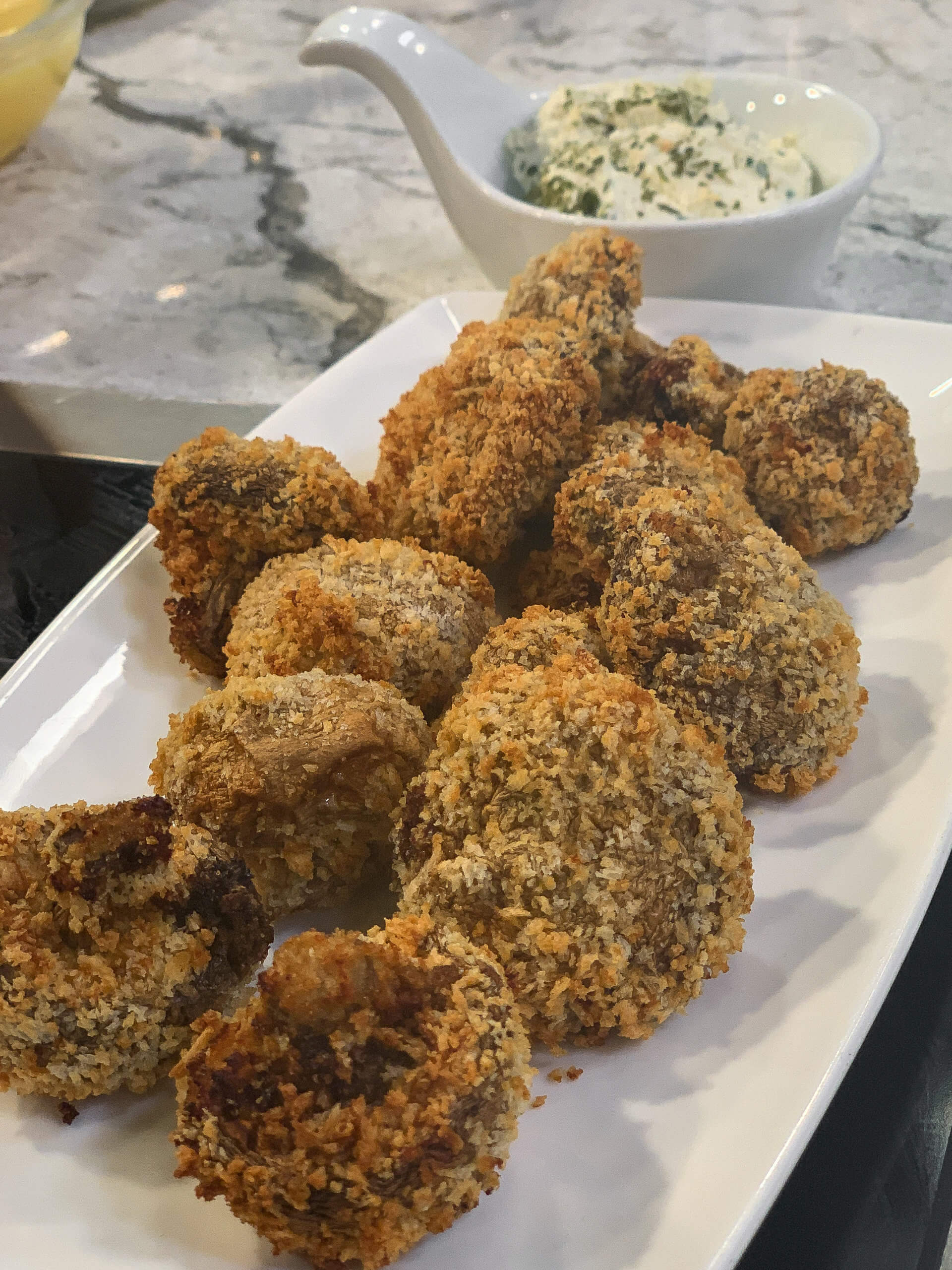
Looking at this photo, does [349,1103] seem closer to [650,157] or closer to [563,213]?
[563,213]

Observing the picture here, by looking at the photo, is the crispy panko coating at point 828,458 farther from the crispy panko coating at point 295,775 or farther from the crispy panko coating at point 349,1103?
the crispy panko coating at point 349,1103

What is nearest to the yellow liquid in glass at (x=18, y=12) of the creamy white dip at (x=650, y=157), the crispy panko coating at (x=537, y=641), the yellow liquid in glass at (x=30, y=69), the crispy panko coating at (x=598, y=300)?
the yellow liquid in glass at (x=30, y=69)

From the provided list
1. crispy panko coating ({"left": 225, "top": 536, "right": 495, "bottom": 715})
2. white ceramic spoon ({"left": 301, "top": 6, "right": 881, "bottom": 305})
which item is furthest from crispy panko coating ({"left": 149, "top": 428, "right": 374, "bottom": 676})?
white ceramic spoon ({"left": 301, "top": 6, "right": 881, "bottom": 305})

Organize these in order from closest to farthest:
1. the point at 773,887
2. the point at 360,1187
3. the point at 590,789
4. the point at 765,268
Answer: the point at 360,1187
the point at 590,789
the point at 773,887
the point at 765,268

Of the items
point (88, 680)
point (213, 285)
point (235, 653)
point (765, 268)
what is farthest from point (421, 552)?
point (213, 285)

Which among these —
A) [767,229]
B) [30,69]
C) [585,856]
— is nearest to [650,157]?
[767,229]

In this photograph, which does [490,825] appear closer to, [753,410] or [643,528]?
[643,528]

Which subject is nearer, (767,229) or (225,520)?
(225,520)
